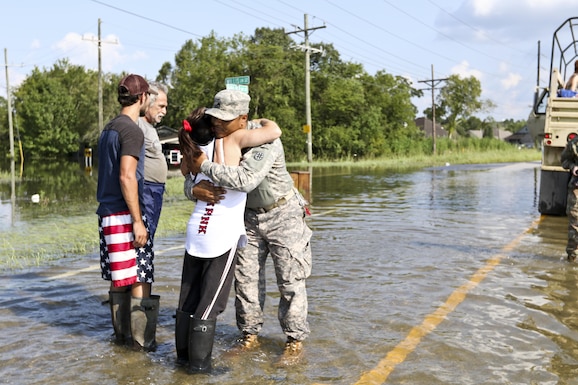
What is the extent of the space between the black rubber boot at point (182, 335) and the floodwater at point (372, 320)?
8cm

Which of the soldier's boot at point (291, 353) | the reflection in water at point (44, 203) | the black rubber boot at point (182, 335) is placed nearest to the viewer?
the black rubber boot at point (182, 335)

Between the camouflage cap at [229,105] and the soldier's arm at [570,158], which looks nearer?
the camouflage cap at [229,105]

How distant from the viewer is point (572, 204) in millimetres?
8008

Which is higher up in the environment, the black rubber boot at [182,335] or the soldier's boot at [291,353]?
the black rubber boot at [182,335]

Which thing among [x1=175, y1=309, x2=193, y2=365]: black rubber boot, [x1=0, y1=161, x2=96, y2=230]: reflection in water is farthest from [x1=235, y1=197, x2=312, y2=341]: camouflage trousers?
[x1=0, y1=161, x2=96, y2=230]: reflection in water

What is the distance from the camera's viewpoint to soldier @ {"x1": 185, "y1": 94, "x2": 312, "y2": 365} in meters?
→ 4.55

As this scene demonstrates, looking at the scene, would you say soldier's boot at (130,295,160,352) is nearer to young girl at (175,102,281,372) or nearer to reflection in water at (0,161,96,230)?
young girl at (175,102,281,372)

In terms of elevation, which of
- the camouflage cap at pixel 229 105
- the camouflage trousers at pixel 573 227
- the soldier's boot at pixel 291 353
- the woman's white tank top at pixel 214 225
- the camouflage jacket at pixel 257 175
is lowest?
the soldier's boot at pixel 291 353

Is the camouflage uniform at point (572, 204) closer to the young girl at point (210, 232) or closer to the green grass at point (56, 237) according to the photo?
the young girl at point (210, 232)

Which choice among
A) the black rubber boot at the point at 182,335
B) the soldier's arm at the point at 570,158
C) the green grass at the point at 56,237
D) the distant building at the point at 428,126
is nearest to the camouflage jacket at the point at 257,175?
the black rubber boot at the point at 182,335

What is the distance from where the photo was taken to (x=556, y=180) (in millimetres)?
12531

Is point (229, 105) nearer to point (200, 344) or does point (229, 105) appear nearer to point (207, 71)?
point (200, 344)

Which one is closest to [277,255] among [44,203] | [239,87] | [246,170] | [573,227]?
[246,170]

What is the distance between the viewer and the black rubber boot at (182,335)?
4336mm
